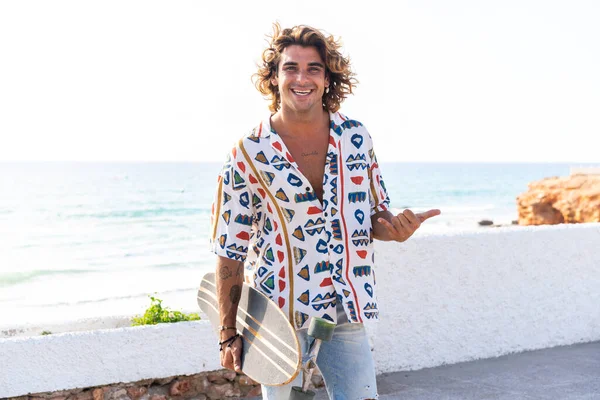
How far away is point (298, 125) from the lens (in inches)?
96.7

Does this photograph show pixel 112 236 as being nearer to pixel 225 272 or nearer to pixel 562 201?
pixel 562 201

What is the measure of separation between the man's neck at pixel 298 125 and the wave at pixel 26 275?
2094 cm

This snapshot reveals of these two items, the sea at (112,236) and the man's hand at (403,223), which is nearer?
the man's hand at (403,223)

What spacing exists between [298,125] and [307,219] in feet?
1.11

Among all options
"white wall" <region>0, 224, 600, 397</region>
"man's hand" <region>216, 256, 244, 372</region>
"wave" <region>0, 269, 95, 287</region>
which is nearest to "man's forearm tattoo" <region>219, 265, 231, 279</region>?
"man's hand" <region>216, 256, 244, 372</region>

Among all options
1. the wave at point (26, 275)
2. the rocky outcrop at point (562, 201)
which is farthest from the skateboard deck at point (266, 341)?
the wave at point (26, 275)

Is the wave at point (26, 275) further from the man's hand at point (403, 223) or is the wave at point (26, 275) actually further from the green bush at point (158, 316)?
the man's hand at point (403, 223)

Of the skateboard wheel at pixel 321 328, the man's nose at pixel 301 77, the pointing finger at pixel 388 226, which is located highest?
the man's nose at pixel 301 77

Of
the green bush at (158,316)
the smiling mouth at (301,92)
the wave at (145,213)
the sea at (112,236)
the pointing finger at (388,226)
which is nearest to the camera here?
the pointing finger at (388,226)

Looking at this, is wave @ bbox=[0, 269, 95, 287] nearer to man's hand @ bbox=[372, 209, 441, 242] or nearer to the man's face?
the man's face

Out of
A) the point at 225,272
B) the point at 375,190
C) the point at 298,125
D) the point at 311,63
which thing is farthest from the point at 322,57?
the point at 225,272

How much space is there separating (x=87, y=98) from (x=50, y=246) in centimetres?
4969

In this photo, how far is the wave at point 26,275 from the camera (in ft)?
72.3

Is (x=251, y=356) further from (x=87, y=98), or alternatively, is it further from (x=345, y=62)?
(x=87, y=98)
